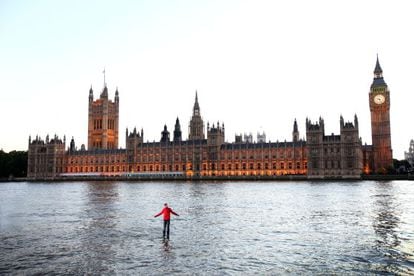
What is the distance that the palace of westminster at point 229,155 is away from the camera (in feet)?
413

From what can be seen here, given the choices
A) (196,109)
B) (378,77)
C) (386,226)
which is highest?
Result: (378,77)

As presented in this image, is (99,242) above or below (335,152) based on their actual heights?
below

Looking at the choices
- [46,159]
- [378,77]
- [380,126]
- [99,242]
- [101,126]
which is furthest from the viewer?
[101,126]

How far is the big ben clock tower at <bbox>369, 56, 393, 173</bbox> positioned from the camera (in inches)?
5281

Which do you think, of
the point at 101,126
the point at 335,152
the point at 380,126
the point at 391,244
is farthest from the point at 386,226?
the point at 101,126

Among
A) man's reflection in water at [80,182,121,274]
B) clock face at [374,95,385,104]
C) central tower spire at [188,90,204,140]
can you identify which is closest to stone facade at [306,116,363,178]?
clock face at [374,95,385,104]

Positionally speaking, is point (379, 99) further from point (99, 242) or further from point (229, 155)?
point (99, 242)

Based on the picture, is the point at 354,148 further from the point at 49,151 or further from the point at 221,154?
the point at 49,151

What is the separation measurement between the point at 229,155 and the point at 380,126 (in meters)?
51.2

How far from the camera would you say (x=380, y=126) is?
13825 centimetres

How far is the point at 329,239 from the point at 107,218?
596 inches

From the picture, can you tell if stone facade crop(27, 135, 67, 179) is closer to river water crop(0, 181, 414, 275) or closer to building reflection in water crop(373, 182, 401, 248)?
river water crop(0, 181, 414, 275)

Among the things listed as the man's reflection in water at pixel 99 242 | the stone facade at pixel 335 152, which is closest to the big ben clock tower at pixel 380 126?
the stone facade at pixel 335 152

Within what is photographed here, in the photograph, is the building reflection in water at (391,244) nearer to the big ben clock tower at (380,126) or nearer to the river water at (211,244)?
the river water at (211,244)
